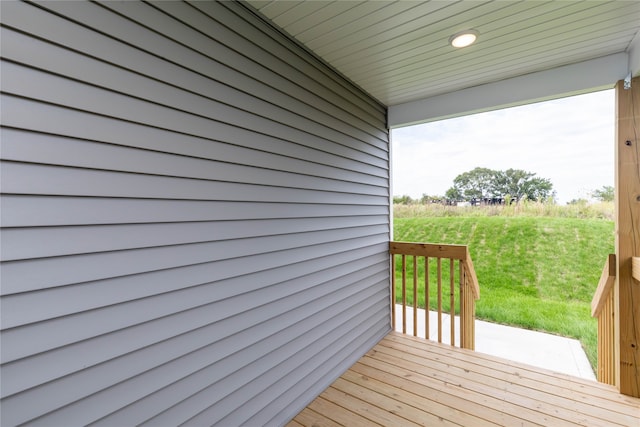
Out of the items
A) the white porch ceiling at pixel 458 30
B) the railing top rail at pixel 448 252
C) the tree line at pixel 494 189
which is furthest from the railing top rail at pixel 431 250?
the white porch ceiling at pixel 458 30

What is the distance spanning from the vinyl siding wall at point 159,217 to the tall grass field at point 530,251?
2726 millimetres

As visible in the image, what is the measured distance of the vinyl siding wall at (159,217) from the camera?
0.89 metres

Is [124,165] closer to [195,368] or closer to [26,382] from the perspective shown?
[26,382]

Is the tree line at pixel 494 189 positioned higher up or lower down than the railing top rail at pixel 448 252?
higher up

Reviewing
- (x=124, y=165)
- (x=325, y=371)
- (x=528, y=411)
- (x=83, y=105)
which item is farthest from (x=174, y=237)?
(x=528, y=411)

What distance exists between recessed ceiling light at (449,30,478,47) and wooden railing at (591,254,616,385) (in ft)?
6.66

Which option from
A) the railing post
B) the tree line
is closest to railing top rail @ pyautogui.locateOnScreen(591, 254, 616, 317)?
the railing post

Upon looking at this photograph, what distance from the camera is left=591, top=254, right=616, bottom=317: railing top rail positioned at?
2.22 m

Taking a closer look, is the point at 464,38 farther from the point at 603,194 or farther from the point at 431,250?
the point at 603,194

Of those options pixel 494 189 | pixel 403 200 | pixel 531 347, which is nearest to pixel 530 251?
pixel 494 189

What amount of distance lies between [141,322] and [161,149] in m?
0.74

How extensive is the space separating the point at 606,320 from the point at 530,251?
8.78ft

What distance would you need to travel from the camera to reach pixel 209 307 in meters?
1.41

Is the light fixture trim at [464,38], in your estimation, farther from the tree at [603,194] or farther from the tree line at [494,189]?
the tree at [603,194]
